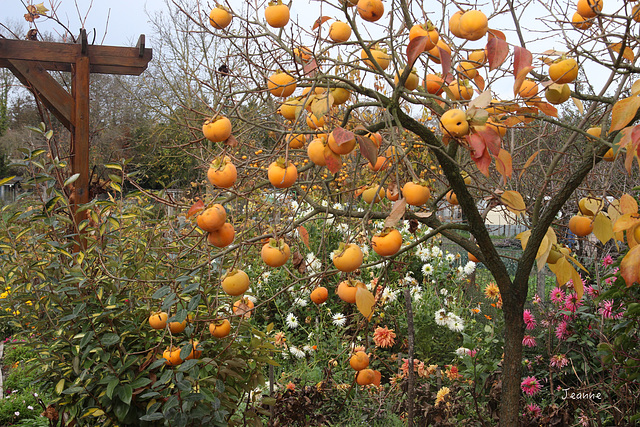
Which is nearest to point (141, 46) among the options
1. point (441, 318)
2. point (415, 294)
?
point (415, 294)

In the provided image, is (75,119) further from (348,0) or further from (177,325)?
(348,0)

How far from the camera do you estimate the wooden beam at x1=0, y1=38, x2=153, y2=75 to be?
10.3ft

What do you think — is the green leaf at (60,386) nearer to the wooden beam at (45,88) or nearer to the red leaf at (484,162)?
the red leaf at (484,162)

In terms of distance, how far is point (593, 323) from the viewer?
268 centimetres

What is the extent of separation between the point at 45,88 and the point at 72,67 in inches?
9.1

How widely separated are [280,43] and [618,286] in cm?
172

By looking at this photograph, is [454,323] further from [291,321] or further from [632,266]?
[632,266]

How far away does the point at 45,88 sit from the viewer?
3.23 metres

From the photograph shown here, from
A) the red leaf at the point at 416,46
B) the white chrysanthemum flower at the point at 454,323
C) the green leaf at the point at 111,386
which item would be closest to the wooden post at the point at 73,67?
the green leaf at the point at 111,386

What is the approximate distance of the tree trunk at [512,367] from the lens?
1284 mm

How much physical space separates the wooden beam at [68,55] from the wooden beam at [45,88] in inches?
2.1

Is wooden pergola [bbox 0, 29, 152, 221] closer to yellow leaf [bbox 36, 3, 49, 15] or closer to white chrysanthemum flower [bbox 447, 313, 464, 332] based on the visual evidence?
yellow leaf [bbox 36, 3, 49, 15]

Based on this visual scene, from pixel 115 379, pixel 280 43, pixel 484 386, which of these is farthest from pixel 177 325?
pixel 484 386

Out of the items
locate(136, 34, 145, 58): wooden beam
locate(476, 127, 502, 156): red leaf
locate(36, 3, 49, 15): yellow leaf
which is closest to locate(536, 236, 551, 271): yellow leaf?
locate(476, 127, 502, 156): red leaf
